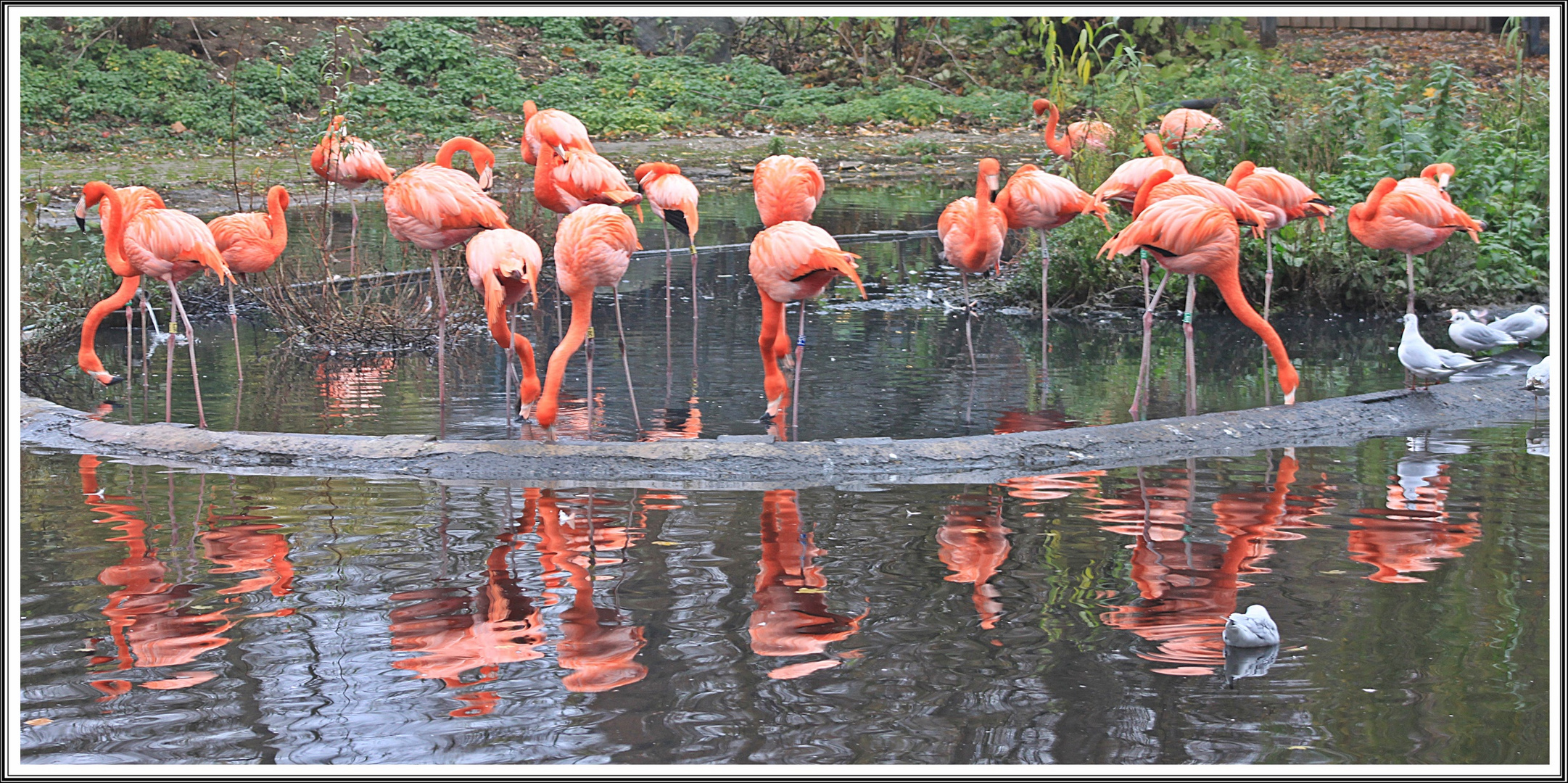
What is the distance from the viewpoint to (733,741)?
3129mm

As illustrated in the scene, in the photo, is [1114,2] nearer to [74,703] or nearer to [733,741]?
[733,741]

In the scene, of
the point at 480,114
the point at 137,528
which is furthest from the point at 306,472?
the point at 480,114

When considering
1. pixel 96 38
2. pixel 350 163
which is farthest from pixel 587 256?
pixel 96 38

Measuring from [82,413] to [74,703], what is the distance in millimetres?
3121

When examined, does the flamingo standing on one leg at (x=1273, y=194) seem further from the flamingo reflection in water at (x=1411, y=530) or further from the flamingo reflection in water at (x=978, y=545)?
the flamingo reflection in water at (x=978, y=545)

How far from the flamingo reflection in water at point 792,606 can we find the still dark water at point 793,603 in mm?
14

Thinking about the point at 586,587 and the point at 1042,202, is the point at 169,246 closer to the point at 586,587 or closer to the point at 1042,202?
the point at 586,587

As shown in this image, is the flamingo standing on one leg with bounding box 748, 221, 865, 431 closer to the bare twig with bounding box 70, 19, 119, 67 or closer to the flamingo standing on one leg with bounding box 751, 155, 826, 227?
the flamingo standing on one leg with bounding box 751, 155, 826, 227

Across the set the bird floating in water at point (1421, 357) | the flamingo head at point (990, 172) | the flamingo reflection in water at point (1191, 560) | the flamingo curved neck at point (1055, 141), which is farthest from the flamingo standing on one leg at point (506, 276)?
the flamingo curved neck at point (1055, 141)

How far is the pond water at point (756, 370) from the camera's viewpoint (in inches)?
248

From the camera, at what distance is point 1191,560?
14.5 ft

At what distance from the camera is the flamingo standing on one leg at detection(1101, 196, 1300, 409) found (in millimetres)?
5914

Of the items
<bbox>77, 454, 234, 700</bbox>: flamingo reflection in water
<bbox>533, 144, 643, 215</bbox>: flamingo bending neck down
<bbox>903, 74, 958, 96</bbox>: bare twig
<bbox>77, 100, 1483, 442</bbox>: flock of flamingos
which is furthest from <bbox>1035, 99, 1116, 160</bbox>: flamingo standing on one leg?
<bbox>903, 74, 958, 96</bbox>: bare twig

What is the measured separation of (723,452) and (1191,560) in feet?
5.85
